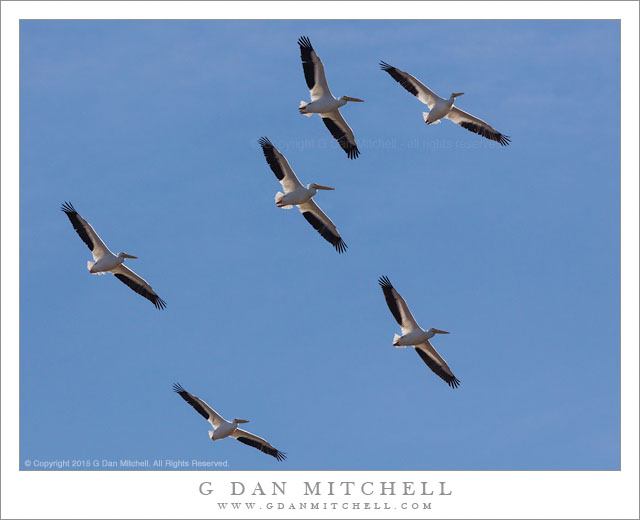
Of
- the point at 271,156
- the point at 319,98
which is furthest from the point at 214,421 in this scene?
the point at 319,98

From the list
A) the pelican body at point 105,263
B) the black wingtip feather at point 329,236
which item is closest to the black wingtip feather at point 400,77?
the black wingtip feather at point 329,236

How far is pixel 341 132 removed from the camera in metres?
29.6

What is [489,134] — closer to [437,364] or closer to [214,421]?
[437,364]

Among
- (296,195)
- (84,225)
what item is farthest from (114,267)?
(296,195)

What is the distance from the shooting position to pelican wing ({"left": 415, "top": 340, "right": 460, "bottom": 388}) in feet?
96.0

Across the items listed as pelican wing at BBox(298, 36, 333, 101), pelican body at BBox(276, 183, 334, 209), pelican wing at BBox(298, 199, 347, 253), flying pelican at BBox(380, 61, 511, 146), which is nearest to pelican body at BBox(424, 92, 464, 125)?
flying pelican at BBox(380, 61, 511, 146)

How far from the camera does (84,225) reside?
29.0 meters

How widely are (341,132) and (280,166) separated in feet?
6.02

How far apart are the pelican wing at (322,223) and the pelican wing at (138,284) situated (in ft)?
14.4

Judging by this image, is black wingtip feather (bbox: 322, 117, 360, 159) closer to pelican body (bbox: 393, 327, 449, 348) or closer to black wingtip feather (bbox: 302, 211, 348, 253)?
black wingtip feather (bbox: 302, 211, 348, 253)

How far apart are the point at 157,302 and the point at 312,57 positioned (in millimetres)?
7517

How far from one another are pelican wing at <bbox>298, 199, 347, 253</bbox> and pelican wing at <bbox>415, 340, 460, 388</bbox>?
331 cm

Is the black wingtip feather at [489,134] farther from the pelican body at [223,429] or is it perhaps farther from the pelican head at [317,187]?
the pelican body at [223,429]

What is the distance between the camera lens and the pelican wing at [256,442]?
29.7m
